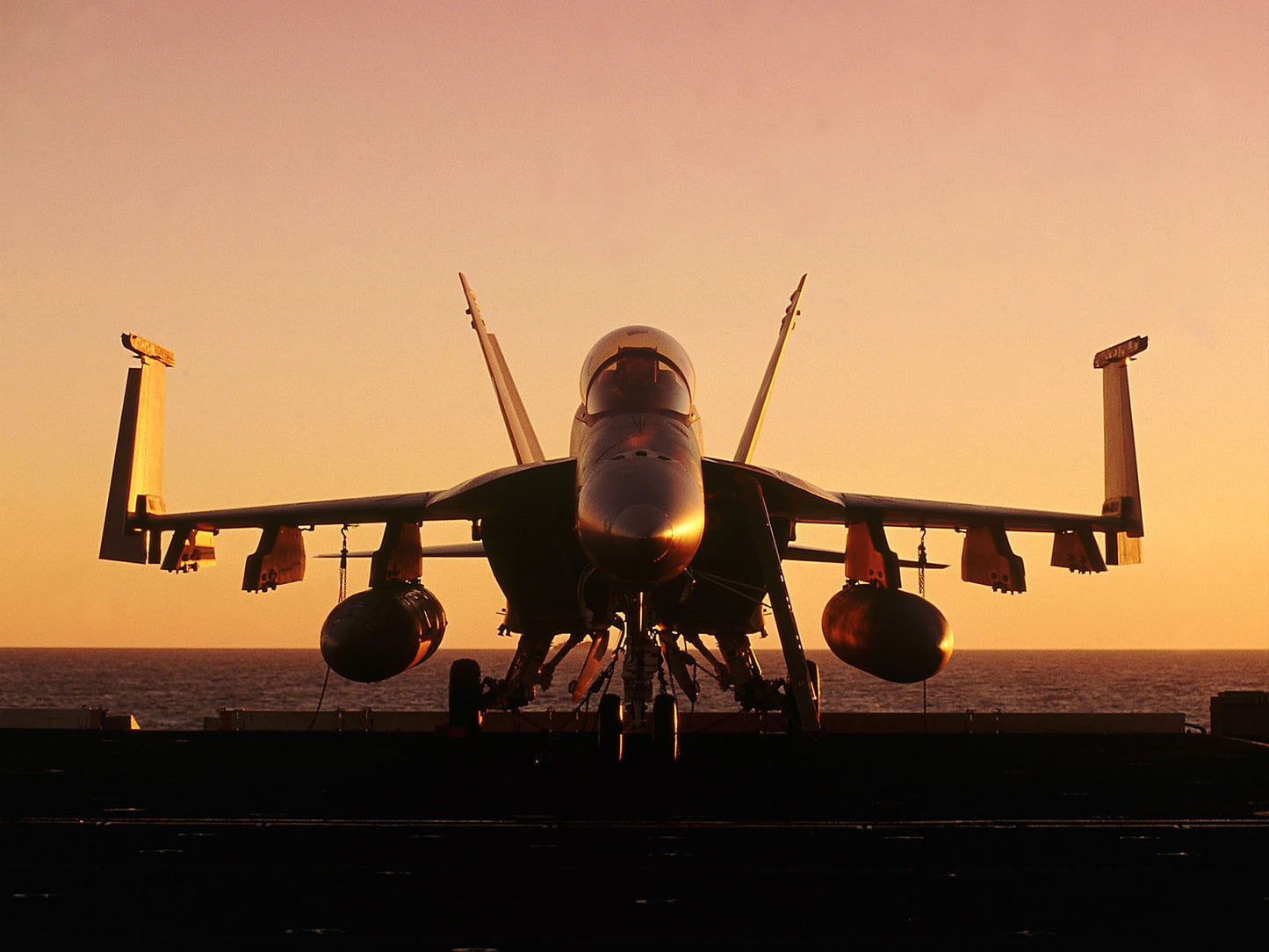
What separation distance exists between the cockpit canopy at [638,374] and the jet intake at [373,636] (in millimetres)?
3781

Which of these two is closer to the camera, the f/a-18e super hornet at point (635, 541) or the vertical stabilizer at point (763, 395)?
the f/a-18e super hornet at point (635, 541)

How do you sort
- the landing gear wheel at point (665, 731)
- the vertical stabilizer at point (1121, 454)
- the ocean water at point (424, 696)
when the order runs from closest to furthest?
the landing gear wheel at point (665, 731) → the vertical stabilizer at point (1121, 454) → the ocean water at point (424, 696)

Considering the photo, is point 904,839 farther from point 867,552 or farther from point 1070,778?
point 867,552

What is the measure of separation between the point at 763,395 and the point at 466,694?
6.38m

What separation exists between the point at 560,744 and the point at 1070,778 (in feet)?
20.5

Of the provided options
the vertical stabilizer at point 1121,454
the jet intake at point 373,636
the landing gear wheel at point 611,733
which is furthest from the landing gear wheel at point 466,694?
the vertical stabilizer at point 1121,454

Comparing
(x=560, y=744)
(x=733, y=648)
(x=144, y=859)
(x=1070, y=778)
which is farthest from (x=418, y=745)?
(x=144, y=859)

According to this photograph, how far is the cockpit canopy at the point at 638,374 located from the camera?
46.2ft

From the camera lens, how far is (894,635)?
16281 millimetres

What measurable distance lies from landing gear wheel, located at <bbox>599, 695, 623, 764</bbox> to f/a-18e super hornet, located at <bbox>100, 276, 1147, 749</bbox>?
0.03m

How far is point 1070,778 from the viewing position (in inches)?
468

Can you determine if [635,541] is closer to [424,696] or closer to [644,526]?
[644,526]

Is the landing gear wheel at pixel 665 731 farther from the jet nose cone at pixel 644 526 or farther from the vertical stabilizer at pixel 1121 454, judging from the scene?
the vertical stabilizer at pixel 1121 454

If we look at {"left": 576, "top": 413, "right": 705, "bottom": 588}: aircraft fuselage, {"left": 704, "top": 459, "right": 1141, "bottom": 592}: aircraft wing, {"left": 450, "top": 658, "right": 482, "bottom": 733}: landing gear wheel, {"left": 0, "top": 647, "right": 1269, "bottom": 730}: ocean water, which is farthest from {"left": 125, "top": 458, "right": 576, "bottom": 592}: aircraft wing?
{"left": 0, "top": 647, "right": 1269, "bottom": 730}: ocean water
